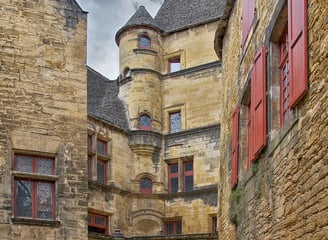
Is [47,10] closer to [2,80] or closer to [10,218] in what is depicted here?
[2,80]

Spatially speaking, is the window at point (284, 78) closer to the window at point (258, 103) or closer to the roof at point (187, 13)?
the window at point (258, 103)

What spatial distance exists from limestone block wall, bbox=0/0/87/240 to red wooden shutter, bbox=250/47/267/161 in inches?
251

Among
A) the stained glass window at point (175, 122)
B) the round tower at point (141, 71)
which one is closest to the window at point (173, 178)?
the stained glass window at point (175, 122)

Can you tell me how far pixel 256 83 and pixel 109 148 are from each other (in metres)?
13.6

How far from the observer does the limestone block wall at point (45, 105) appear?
14.9 m

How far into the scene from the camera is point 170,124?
2452 cm

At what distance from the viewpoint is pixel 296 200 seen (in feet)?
24.4

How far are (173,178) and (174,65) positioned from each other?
12.6ft

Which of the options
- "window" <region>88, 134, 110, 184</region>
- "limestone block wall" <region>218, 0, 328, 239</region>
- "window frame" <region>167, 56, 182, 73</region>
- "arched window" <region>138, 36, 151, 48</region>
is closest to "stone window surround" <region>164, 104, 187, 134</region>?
"window frame" <region>167, 56, 182, 73</region>

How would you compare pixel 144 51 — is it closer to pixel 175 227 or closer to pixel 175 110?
pixel 175 110

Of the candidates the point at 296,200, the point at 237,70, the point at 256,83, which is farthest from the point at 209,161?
the point at 296,200

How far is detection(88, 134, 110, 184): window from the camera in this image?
2170 cm

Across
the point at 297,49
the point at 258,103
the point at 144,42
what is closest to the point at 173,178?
the point at 144,42

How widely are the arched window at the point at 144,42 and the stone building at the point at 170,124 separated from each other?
1.4 inches
